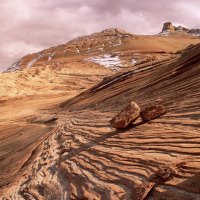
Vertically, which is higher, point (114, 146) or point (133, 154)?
point (114, 146)

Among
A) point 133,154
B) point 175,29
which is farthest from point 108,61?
point 175,29

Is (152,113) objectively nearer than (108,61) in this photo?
Yes

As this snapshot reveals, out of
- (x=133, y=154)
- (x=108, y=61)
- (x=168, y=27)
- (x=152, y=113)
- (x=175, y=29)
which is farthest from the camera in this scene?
(x=175, y=29)

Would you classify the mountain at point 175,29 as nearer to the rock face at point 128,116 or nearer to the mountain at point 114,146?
the mountain at point 114,146

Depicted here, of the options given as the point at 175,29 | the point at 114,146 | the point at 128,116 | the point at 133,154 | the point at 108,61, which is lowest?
the point at 133,154

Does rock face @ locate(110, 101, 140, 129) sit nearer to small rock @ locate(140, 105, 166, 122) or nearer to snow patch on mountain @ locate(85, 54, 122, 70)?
small rock @ locate(140, 105, 166, 122)

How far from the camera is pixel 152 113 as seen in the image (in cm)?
1118

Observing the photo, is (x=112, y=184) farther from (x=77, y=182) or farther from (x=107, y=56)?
(x=107, y=56)

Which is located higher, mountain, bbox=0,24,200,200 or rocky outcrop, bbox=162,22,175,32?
rocky outcrop, bbox=162,22,175,32

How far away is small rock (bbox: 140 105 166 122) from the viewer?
36.7 feet

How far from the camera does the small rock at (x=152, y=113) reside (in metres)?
11.2

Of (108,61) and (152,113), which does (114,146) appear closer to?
(152,113)

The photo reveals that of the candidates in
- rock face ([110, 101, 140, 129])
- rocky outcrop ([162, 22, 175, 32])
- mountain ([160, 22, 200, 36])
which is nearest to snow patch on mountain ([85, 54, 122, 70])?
rock face ([110, 101, 140, 129])

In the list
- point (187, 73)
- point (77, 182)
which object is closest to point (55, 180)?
point (77, 182)
